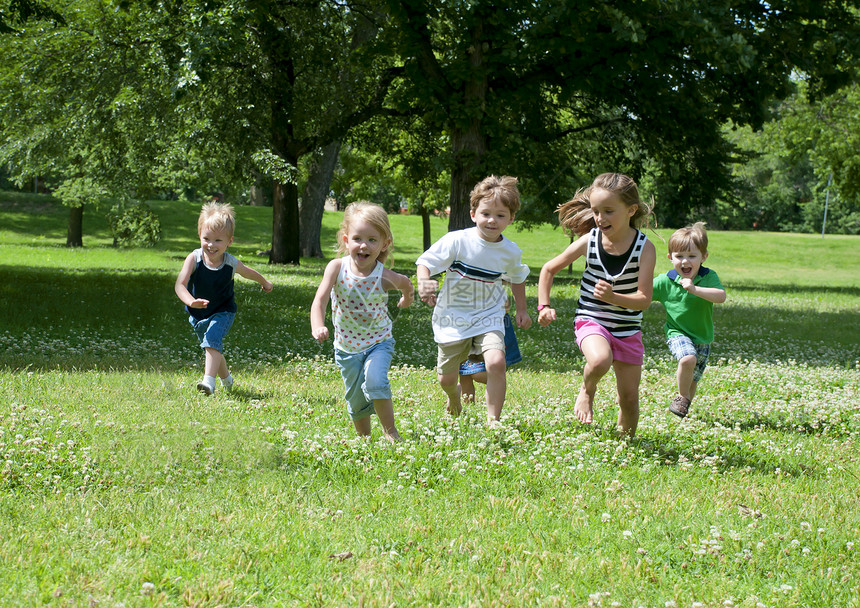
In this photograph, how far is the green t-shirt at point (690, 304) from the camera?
26.6 feet

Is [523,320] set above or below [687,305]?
below

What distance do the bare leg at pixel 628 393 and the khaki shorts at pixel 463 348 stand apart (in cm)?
96

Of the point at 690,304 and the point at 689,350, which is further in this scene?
the point at 690,304

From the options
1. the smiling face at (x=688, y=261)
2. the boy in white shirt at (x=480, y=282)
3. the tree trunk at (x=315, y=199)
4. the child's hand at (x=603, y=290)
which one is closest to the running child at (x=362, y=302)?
the boy in white shirt at (x=480, y=282)

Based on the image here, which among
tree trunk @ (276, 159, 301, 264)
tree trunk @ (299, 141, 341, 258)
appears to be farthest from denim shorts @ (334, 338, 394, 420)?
tree trunk @ (299, 141, 341, 258)

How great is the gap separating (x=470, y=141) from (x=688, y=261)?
1090 centimetres

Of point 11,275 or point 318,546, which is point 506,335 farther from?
point 11,275

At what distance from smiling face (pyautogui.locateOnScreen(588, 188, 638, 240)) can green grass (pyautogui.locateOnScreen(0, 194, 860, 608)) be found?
164 cm

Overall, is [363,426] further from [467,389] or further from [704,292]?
[704,292]

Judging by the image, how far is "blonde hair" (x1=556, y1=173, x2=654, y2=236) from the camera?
6430 mm

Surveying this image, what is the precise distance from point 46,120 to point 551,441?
64.7 feet

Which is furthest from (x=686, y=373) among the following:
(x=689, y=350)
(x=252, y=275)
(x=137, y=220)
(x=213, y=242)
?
(x=137, y=220)

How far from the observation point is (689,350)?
8.00 m

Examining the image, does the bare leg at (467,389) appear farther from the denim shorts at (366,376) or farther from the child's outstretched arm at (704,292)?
the child's outstretched arm at (704,292)
